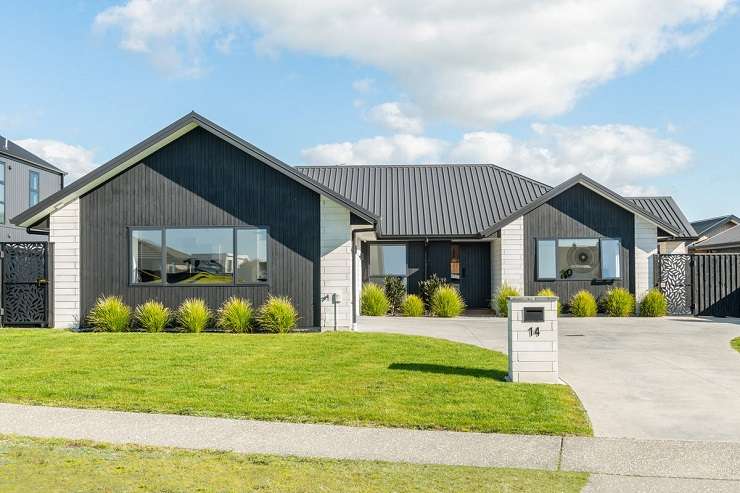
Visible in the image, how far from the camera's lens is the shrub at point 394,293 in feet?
74.3

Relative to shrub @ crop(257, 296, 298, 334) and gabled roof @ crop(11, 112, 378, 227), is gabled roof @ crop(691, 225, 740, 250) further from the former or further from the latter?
shrub @ crop(257, 296, 298, 334)

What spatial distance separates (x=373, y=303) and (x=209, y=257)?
21.3 feet

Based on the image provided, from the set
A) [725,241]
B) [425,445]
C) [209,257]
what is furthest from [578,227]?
[425,445]

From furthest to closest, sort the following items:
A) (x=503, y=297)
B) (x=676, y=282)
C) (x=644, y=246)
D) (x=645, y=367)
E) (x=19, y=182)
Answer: (x=19, y=182) < (x=644, y=246) < (x=676, y=282) < (x=503, y=297) < (x=645, y=367)

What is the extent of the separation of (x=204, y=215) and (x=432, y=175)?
41.0 feet

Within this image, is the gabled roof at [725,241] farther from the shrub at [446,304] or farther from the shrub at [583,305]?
the shrub at [446,304]

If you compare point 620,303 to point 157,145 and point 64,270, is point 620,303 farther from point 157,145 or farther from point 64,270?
point 64,270

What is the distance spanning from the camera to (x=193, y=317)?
15930 millimetres

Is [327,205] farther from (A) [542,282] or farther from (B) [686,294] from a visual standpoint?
(B) [686,294]

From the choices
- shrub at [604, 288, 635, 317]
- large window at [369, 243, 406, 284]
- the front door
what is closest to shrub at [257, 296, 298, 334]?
large window at [369, 243, 406, 284]

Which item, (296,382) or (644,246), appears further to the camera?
(644,246)

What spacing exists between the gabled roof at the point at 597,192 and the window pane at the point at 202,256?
8703mm

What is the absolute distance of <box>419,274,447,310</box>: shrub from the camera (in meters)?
22.8

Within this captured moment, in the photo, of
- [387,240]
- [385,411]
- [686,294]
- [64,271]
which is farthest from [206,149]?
[686,294]
